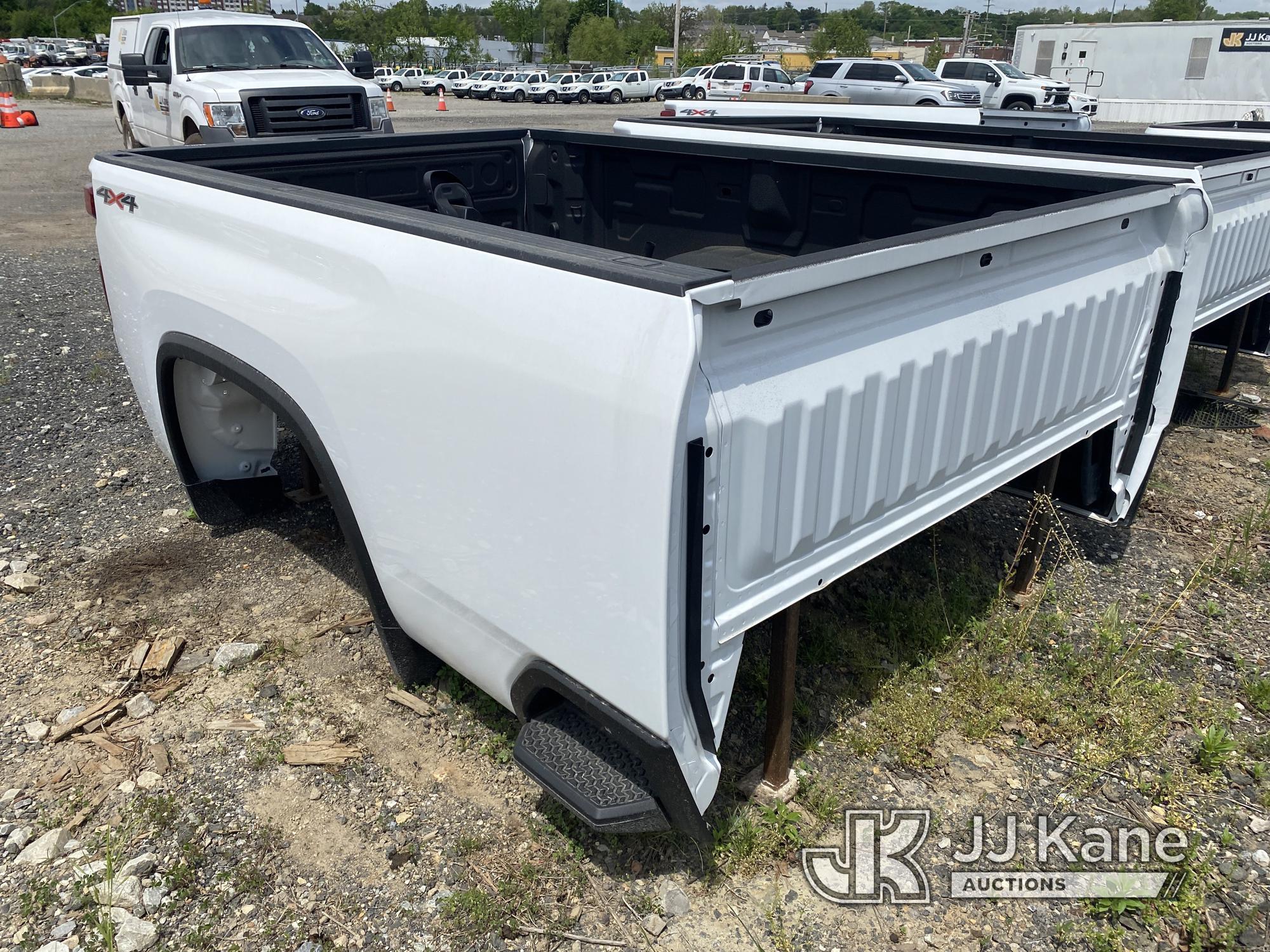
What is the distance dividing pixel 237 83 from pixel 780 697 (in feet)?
33.9

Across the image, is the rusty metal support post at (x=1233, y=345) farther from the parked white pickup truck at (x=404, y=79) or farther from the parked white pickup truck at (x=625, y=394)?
the parked white pickup truck at (x=404, y=79)

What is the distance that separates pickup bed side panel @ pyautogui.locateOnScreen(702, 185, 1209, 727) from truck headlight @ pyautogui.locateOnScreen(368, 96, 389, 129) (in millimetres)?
10496

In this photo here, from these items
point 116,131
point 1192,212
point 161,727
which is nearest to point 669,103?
point 1192,212

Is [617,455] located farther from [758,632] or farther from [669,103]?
[669,103]

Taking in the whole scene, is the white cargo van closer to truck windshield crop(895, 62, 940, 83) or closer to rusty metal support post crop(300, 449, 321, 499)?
rusty metal support post crop(300, 449, 321, 499)

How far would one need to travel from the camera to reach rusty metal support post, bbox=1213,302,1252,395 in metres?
5.34

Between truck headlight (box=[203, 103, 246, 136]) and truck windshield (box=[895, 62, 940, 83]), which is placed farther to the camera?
truck windshield (box=[895, 62, 940, 83])

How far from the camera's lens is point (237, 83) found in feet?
34.5

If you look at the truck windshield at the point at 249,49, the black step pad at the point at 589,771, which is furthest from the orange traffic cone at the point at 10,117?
the black step pad at the point at 589,771

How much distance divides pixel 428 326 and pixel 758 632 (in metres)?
1.82

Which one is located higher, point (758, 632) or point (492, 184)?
point (492, 184)

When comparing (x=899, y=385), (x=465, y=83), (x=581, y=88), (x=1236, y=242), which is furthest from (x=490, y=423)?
(x=465, y=83)

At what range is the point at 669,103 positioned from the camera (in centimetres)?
803

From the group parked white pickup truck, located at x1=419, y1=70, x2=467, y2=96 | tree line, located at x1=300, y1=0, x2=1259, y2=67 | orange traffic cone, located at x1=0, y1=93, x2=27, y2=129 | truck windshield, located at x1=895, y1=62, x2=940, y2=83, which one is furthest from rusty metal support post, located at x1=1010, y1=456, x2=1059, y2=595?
tree line, located at x1=300, y1=0, x2=1259, y2=67
